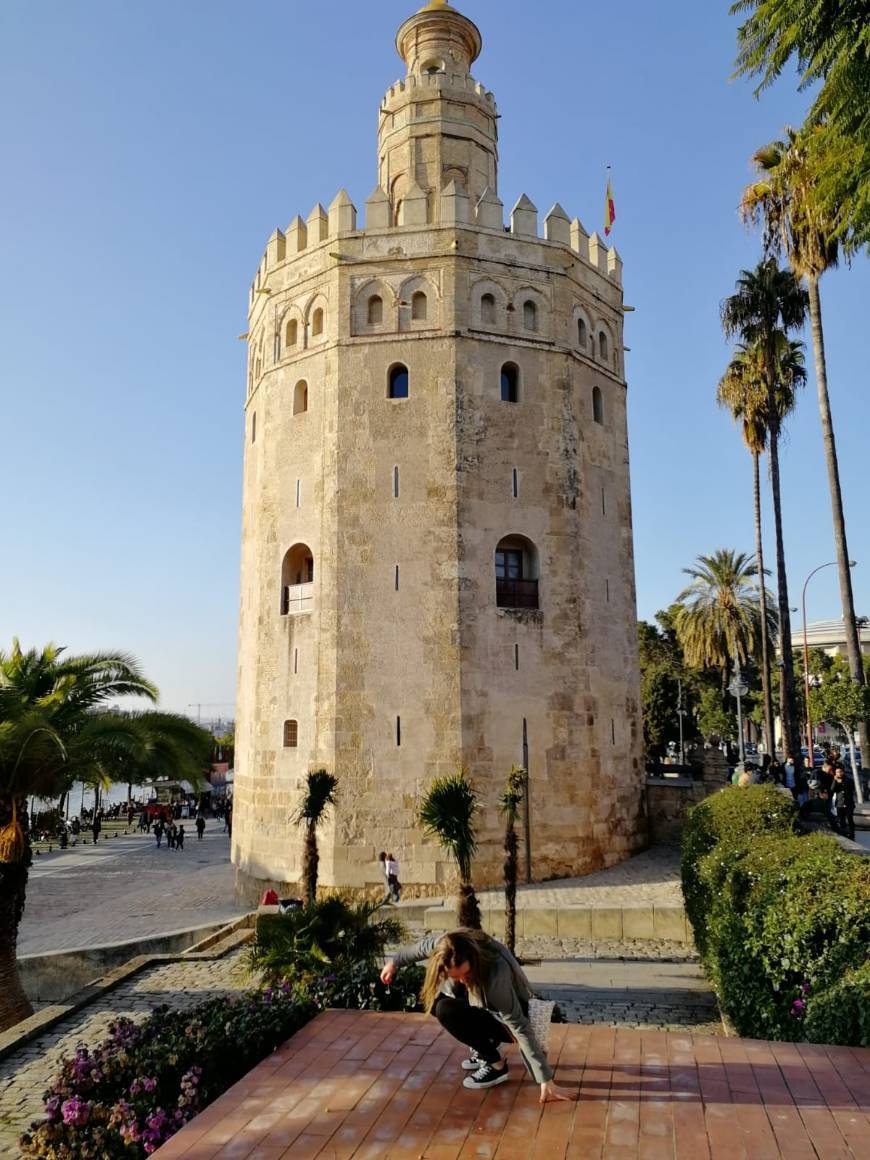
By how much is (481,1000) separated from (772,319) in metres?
23.9

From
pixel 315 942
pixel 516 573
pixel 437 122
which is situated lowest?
pixel 315 942

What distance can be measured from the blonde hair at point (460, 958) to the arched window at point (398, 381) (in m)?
14.8

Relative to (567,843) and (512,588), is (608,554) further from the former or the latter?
(567,843)

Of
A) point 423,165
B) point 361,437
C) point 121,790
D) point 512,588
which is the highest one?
point 423,165

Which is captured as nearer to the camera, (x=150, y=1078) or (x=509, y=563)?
(x=150, y=1078)

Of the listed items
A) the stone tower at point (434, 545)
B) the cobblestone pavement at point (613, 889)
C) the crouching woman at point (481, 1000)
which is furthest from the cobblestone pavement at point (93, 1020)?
the cobblestone pavement at point (613, 889)

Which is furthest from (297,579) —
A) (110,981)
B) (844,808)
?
(844,808)

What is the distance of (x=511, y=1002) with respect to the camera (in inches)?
175

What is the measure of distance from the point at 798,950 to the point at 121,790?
395ft

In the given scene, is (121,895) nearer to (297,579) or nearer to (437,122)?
(297,579)

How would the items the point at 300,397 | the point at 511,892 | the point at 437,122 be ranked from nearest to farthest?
the point at 511,892 → the point at 300,397 → the point at 437,122

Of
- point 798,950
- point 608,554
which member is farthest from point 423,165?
point 798,950

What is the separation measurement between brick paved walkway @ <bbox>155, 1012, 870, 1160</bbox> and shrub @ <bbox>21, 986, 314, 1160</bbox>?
0.34 metres

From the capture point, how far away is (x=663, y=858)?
18.2 meters
